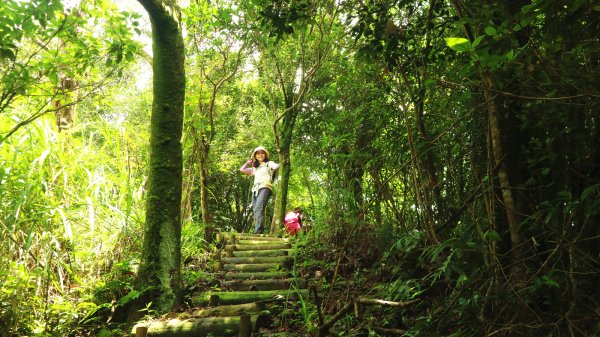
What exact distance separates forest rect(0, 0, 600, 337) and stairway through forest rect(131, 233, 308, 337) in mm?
214

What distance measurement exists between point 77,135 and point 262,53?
4.71 metres

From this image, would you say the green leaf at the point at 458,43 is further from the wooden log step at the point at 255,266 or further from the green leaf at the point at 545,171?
the wooden log step at the point at 255,266

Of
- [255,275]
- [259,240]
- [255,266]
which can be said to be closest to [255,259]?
[255,266]

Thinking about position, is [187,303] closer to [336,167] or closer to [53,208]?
[53,208]

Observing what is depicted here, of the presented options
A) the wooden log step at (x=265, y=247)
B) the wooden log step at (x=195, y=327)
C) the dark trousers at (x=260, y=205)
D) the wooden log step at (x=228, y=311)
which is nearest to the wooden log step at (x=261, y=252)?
the wooden log step at (x=265, y=247)

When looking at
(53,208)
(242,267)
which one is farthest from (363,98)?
(53,208)

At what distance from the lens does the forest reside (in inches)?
74.9

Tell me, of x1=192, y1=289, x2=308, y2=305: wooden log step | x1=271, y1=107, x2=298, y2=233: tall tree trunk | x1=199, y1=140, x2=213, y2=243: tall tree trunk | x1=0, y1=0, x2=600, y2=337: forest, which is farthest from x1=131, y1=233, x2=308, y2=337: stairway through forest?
x1=271, y1=107, x2=298, y2=233: tall tree trunk

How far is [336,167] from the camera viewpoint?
275 inches

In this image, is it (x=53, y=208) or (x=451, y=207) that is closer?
(x=451, y=207)

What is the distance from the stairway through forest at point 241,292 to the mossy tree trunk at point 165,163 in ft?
1.72

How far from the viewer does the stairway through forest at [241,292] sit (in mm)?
3404

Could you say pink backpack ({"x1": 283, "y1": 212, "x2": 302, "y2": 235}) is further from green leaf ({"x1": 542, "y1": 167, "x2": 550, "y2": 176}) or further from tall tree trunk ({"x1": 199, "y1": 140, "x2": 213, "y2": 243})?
green leaf ({"x1": 542, "y1": 167, "x2": 550, "y2": 176})

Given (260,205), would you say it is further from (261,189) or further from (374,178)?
(374,178)
